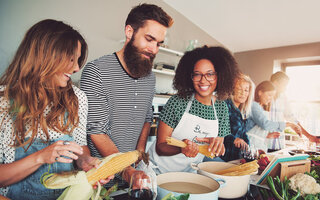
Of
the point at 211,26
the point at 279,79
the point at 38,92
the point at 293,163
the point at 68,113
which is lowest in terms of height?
the point at 293,163

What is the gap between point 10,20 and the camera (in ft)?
7.93

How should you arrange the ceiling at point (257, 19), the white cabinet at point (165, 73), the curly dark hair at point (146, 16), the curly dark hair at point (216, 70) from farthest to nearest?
the white cabinet at point (165, 73)
the ceiling at point (257, 19)
the curly dark hair at point (216, 70)
the curly dark hair at point (146, 16)

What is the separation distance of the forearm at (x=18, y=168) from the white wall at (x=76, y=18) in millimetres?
1958

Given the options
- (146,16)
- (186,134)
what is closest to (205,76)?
(186,134)

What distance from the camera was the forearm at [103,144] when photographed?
52.5 inches

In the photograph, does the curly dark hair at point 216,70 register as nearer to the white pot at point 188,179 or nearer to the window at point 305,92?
the white pot at point 188,179

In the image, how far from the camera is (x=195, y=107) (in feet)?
5.61

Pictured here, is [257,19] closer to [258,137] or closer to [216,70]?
[258,137]

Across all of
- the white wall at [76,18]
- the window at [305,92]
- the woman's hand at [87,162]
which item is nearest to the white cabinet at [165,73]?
the white wall at [76,18]

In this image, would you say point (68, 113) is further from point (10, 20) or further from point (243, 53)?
point (243, 53)

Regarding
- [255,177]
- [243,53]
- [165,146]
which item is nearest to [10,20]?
[165,146]

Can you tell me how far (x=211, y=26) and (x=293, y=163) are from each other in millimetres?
4549

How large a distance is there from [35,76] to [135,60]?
67 cm

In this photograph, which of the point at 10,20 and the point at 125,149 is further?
the point at 10,20
